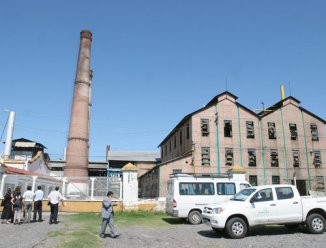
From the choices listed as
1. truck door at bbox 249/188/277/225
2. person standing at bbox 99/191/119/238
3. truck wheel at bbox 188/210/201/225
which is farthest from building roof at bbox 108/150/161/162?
truck door at bbox 249/188/277/225

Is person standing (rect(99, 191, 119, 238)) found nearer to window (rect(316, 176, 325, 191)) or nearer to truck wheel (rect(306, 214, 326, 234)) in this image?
truck wheel (rect(306, 214, 326, 234))

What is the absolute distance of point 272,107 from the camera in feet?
132

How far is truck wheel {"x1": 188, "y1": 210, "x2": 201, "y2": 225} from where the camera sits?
600 inches

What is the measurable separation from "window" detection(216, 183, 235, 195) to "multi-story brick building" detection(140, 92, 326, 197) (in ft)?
49.6

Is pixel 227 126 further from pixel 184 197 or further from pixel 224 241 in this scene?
pixel 224 241

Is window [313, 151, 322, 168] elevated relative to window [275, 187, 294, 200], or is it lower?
elevated

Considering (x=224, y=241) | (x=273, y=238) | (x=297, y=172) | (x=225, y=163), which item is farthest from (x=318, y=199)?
(x=297, y=172)

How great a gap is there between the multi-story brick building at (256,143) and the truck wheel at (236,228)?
2064 centimetres

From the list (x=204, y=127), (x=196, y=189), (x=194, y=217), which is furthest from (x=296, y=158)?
(x=194, y=217)

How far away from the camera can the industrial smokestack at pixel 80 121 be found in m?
38.8

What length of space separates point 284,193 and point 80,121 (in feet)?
107

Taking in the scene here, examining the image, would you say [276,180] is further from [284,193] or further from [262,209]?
[262,209]

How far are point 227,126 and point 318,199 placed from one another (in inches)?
913

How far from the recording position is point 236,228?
419 inches
